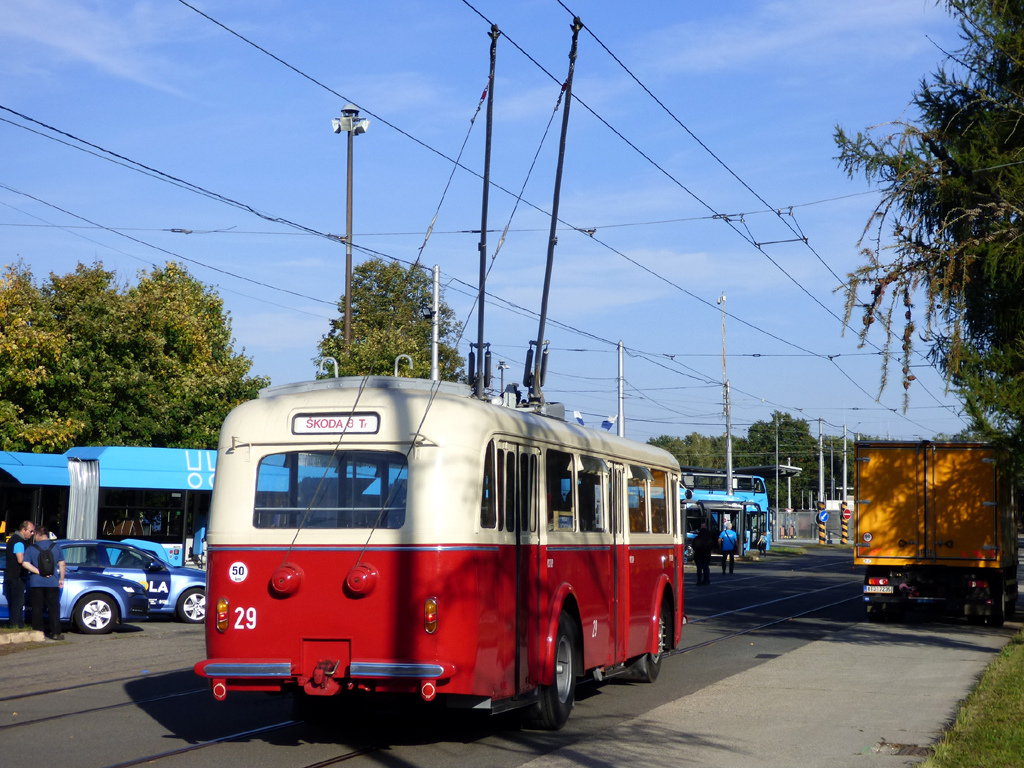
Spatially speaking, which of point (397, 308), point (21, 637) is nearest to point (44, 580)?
point (21, 637)

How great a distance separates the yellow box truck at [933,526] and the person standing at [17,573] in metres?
14.1

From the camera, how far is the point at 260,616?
9.10 meters

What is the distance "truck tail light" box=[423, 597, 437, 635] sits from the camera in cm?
862

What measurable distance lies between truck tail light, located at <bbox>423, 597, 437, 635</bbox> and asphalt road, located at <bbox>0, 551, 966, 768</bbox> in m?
0.78

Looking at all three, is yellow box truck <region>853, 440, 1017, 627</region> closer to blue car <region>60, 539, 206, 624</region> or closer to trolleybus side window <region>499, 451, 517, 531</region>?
blue car <region>60, 539, 206, 624</region>

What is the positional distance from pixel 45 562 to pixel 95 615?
8.06 feet

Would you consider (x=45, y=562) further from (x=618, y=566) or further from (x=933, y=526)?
(x=933, y=526)

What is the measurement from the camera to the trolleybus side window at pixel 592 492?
11320 mm

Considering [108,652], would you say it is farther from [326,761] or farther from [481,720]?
[326,761]

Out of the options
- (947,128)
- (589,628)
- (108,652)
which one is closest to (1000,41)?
(947,128)

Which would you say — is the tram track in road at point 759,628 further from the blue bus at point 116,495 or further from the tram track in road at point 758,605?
Result: the blue bus at point 116,495

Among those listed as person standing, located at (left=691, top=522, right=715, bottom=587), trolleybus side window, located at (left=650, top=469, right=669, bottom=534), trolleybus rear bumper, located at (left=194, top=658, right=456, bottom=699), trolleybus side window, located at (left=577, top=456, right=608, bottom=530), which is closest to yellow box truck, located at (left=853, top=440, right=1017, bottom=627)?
trolleybus side window, located at (left=650, top=469, right=669, bottom=534)

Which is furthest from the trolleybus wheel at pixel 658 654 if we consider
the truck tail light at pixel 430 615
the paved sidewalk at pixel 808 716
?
the truck tail light at pixel 430 615

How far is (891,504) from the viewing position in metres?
21.5
